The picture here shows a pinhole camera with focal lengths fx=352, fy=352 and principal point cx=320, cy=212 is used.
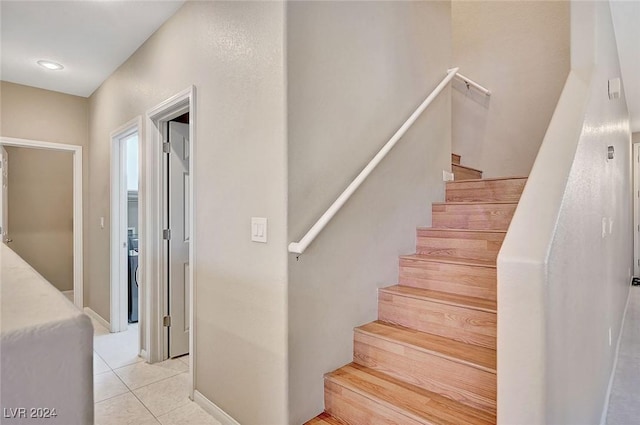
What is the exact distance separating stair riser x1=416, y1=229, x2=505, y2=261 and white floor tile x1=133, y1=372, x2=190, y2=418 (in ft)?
6.23

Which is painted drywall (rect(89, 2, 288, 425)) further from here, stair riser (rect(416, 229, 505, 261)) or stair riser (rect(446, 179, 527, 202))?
stair riser (rect(446, 179, 527, 202))

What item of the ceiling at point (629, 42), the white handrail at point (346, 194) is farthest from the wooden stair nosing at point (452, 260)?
the ceiling at point (629, 42)

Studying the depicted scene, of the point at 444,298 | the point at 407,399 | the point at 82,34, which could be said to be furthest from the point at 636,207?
the point at 82,34

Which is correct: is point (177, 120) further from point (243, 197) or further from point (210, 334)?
point (210, 334)

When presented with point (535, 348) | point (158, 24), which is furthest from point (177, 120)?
point (535, 348)

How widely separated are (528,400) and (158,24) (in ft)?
10.1

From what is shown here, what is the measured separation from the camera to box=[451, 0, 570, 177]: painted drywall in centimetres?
357

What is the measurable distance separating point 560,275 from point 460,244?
1.24m

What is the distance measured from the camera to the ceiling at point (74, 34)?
7.80 ft

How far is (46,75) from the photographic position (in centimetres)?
346

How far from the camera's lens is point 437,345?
1.77 meters

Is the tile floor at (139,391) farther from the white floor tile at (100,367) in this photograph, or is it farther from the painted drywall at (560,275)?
the painted drywall at (560,275)

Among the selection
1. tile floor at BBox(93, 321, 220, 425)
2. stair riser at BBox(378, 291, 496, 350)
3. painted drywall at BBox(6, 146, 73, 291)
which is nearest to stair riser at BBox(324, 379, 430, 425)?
stair riser at BBox(378, 291, 496, 350)

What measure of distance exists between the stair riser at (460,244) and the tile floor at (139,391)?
68.8 inches
